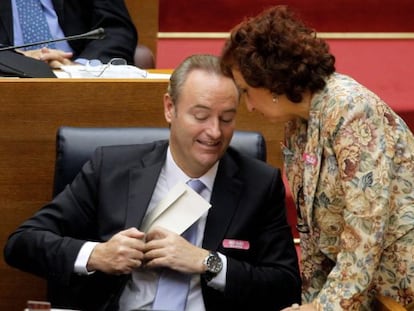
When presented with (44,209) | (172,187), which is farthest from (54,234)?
(172,187)

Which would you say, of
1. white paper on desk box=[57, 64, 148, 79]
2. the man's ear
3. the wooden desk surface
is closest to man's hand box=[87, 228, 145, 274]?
the man's ear

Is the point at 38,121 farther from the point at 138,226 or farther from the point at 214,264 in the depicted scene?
the point at 214,264

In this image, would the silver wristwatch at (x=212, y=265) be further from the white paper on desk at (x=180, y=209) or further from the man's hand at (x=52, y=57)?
the man's hand at (x=52, y=57)

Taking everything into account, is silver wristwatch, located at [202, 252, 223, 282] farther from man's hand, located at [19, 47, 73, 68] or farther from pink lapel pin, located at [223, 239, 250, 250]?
man's hand, located at [19, 47, 73, 68]

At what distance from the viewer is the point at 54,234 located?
200cm

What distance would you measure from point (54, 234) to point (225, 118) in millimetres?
376

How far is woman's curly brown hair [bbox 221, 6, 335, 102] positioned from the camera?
71.4 inches

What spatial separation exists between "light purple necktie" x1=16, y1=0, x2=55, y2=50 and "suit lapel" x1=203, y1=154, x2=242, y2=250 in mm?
1140

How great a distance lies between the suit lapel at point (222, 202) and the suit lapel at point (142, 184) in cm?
11

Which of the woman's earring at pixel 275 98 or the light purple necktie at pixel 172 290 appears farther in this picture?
the light purple necktie at pixel 172 290

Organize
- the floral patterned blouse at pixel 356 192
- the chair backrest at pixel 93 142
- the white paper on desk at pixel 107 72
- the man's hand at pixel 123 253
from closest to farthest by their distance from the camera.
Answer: the floral patterned blouse at pixel 356 192 < the man's hand at pixel 123 253 < the chair backrest at pixel 93 142 < the white paper on desk at pixel 107 72

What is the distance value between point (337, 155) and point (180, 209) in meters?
0.34

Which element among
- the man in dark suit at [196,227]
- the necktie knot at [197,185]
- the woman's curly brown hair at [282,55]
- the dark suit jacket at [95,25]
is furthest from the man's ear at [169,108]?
the dark suit jacket at [95,25]

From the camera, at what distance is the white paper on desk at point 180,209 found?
1965 millimetres
